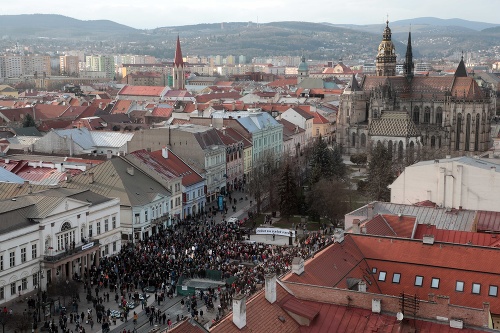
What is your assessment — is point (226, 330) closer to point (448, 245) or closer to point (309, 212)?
point (448, 245)

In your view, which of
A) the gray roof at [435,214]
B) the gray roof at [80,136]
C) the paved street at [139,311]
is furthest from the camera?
the gray roof at [80,136]

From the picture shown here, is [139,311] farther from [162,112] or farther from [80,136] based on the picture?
[162,112]

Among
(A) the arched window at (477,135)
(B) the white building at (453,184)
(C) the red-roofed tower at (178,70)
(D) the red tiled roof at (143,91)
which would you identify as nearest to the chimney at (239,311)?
(B) the white building at (453,184)

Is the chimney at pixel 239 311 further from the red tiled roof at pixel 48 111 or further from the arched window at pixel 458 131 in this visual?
the red tiled roof at pixel 48 111

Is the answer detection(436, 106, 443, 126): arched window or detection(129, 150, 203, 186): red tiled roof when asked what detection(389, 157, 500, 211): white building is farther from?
detection(436, 106, 443, 126): arched window

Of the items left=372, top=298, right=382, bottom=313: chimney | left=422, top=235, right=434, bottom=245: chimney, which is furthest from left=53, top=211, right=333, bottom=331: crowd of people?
left=372, top=298, right=382, bottom=313: chimney

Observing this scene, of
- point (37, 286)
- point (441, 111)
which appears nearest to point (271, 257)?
point (37, 286)

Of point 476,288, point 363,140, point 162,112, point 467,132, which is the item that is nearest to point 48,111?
point 162,112
